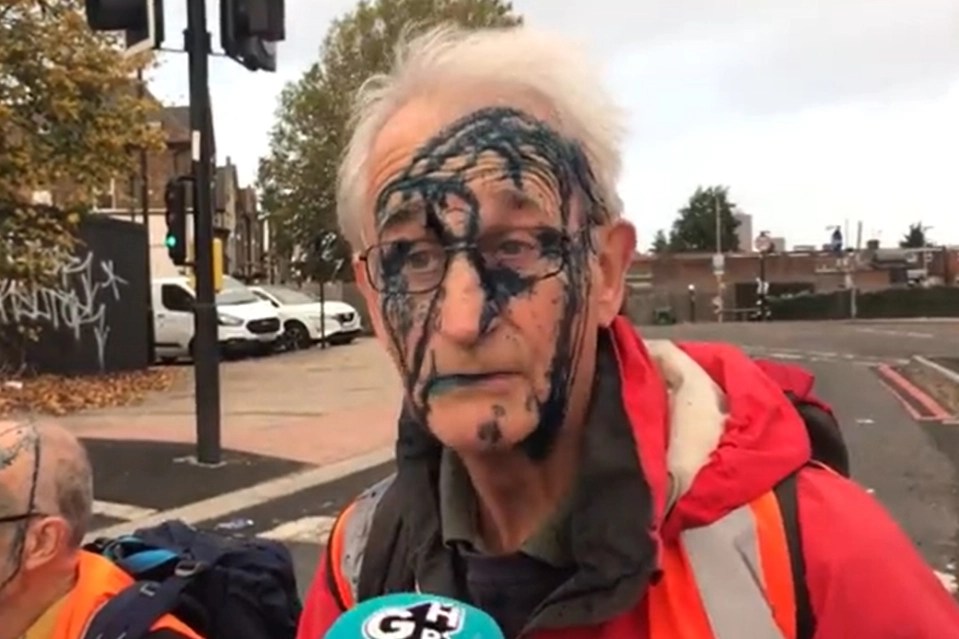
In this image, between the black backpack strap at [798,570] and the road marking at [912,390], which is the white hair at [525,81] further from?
the road marking at [912,390]

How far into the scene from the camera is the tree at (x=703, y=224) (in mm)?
104438

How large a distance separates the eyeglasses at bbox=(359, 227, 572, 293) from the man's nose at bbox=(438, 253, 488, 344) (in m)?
0.01

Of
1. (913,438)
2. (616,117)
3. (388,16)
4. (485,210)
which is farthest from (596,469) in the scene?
(388,16)

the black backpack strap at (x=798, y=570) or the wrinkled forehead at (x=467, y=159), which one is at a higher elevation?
the wrinkled forehead at (x=467, y=159)

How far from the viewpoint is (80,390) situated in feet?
61.3

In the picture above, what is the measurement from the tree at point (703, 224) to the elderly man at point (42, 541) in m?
102

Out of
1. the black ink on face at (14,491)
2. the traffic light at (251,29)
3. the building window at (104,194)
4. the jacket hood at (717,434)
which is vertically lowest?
the black ink on face at (14,491)

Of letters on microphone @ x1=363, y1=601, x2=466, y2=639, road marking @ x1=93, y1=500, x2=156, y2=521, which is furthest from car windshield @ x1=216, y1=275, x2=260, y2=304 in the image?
letters on microphone @ x1=363, y1=601, x2=466, y2=639

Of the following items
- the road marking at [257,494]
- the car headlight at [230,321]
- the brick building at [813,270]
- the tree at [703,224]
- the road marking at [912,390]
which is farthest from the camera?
the tree at [703,224]

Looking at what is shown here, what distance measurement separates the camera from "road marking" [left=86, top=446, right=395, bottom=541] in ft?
31.3

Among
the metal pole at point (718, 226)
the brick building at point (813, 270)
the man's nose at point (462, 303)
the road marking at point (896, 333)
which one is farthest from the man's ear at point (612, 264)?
the metal pole at point (718, 226)

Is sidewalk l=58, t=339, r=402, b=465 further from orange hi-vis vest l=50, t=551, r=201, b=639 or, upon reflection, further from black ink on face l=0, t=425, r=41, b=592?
black ink on face l=0, t=425, r=41, b=592

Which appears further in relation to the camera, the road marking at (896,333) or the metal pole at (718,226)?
the metal pole at (718,226)

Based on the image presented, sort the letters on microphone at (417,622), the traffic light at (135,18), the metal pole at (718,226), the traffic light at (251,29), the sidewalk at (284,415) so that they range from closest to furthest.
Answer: the letters on microphone at (417,622) → the traffic light at (135,18) → the traffic light at (251,29) → the sidewalk at (284,415) → the metal pole at (718,226)
